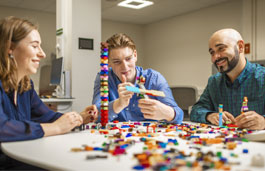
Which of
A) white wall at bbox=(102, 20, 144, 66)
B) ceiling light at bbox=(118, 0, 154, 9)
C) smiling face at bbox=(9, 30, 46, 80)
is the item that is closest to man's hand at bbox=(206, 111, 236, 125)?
smiling face at bbox=(9, 30, 46, 80)

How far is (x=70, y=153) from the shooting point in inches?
38.6

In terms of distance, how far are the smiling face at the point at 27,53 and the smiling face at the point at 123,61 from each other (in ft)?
2.12

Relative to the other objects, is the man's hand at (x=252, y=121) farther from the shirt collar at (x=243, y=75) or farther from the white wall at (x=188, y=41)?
the white wall at (x=188, y=41)

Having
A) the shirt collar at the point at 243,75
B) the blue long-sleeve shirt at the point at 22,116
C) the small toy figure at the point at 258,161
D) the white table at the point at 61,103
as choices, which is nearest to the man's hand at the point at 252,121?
the shirt collar at the point at 243,75

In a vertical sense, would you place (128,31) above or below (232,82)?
above

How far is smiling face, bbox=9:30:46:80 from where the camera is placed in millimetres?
1470

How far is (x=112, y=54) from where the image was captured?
205cm

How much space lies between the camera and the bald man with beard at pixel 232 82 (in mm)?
2023

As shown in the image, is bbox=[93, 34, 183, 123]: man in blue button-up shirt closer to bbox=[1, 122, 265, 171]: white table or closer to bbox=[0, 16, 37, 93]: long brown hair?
bbox=[1, 122, 265, 171]: white table

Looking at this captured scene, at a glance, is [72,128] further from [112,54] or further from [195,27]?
[195,27]

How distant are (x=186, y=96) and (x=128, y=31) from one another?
5633 mm

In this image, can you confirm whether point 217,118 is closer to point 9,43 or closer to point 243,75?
point 243,75

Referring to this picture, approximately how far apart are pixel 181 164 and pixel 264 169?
238 mm

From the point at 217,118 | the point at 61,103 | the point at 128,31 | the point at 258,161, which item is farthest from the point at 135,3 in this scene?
the point at 258,161
